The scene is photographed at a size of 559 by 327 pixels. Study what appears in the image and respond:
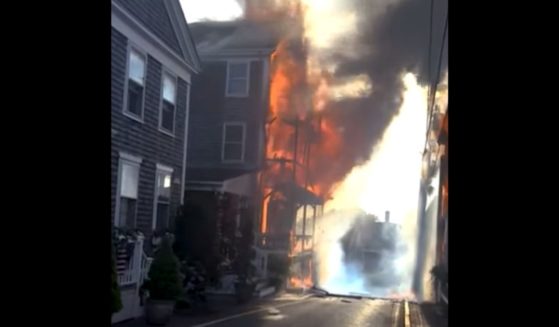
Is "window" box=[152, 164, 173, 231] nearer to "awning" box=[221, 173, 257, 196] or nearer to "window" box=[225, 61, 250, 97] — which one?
"awning" box=[221, 173, 257, 196]

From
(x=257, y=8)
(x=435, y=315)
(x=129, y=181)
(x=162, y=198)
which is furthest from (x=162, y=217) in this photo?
(x=435, y=315)

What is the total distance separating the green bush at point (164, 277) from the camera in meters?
2.43

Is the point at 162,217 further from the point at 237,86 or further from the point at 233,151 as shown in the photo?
the point at 237,86

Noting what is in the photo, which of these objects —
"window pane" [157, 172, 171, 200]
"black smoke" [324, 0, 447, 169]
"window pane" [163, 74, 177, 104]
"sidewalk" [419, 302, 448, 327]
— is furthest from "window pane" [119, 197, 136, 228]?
"sidewalk" [419, 302, 448, 327]

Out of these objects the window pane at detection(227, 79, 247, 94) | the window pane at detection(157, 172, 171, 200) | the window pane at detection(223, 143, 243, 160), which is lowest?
the window pane at detection(157, 172, 171, 200)

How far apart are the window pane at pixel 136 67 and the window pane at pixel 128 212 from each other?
45 cm

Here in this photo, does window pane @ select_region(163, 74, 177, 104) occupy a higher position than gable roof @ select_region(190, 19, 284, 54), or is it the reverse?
gable roof @ select_region(190, 19, 284, 54)

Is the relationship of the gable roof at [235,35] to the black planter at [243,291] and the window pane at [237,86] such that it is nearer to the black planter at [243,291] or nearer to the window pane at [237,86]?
the window pane at [237,86]

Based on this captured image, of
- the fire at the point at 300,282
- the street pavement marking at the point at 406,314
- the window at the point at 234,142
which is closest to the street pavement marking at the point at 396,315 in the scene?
the street pavement marking at the point at 406,314

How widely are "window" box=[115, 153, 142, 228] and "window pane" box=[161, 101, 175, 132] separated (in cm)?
17

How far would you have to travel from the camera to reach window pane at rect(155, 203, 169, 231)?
97.0 inches
